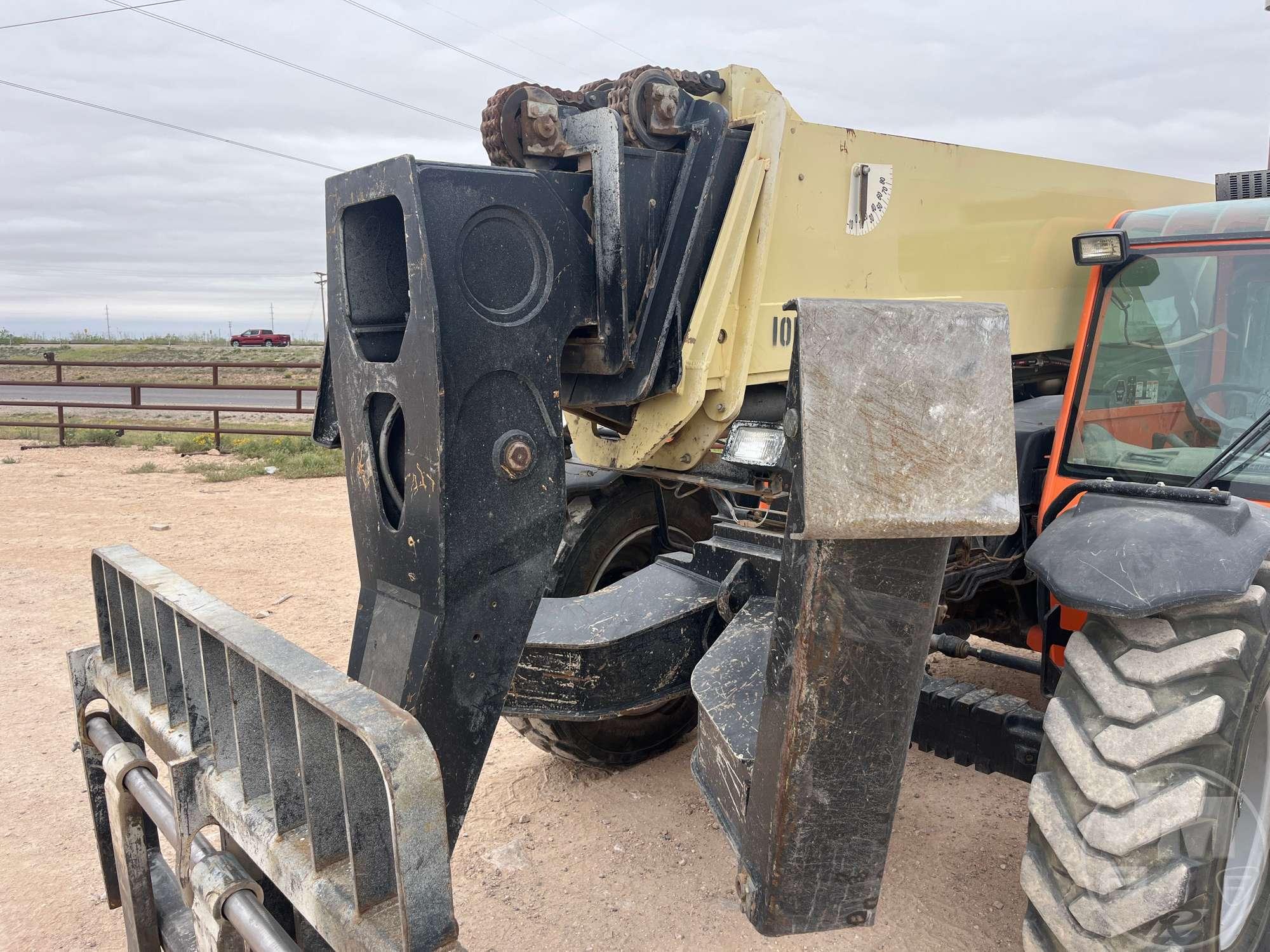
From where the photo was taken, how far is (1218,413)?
2961 mm

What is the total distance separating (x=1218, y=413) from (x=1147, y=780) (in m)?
1.36

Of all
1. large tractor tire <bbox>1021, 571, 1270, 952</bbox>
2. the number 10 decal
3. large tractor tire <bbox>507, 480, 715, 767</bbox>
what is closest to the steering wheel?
large tractor tire <bbox>1021, 571, 1270, 952</bbox>

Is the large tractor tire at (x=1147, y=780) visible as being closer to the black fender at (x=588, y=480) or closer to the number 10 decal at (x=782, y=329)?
the number 10 decal at (x=782, y=329)

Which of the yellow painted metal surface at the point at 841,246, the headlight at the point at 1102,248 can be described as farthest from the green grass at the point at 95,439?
the headlight at the point at 1102,248

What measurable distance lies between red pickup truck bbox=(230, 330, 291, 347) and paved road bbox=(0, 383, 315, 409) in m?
24.6

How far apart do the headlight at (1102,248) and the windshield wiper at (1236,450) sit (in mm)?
703

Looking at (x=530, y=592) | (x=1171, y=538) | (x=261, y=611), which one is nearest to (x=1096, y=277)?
(x=1171, y=538)

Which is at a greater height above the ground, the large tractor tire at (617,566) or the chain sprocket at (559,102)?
the chain sprocket at (559,102)

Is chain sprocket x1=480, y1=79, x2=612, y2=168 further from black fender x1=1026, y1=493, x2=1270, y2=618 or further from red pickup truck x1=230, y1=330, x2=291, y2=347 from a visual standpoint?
red pickup truck x1=230, y1=330, x2=291, y2=347

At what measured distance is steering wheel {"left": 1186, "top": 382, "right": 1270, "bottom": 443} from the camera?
9.42ft

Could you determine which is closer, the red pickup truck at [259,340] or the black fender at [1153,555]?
the black fender at [1153,555]

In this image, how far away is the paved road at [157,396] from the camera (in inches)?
1065

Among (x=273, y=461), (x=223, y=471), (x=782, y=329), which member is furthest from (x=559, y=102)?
(x=273, y=461)

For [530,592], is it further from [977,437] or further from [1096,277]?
[1096,277]
